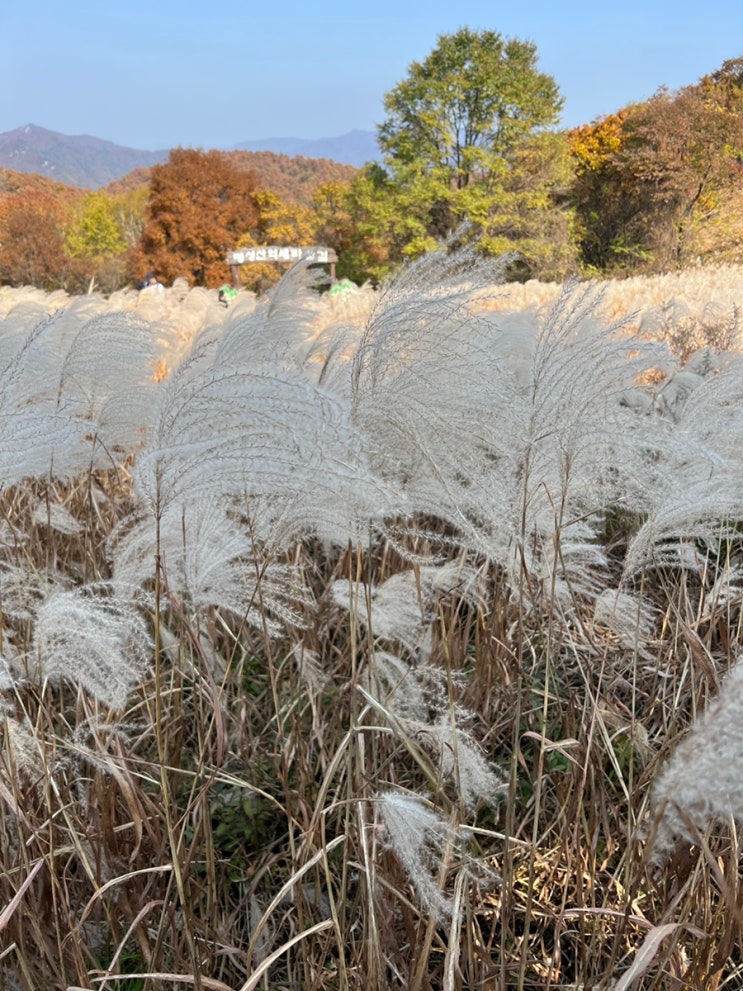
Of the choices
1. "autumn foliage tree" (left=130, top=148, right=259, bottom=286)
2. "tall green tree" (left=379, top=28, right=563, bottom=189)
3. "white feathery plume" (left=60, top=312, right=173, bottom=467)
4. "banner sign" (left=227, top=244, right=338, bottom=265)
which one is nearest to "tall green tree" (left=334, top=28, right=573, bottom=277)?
"tall green tree" (left=379, top=28, right=563, bottom=189)

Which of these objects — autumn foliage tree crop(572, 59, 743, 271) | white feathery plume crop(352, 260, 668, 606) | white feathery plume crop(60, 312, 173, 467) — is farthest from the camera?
autumn foliage tree crop(572, 59, 743, 271)

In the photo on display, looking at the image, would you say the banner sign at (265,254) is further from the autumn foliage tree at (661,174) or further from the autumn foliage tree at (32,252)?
the autumn foliage tree at (32,252)

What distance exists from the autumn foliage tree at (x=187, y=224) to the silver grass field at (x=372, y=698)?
25.6 meters

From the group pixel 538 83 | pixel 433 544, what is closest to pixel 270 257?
pixel 433 544

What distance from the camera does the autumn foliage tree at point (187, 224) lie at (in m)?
25.7

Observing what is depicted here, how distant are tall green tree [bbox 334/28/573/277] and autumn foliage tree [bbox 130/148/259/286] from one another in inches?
236

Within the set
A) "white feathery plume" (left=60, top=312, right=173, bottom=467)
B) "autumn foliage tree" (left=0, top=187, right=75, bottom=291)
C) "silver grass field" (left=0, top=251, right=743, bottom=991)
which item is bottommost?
"silver grass field" (left=0, top=251, right=743, bottom=991)

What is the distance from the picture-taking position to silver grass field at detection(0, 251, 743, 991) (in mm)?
987

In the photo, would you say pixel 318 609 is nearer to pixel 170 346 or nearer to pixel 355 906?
pixel 355 906

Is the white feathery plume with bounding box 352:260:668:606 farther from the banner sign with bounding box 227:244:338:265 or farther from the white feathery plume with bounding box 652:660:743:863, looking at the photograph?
the banner sign with bounding box 227:244:338:265

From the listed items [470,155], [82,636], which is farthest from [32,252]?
[82,636]

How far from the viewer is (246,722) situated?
5.34ft

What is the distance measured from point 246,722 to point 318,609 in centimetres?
35

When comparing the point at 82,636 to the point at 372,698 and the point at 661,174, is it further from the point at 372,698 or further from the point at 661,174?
the point at 661,174
